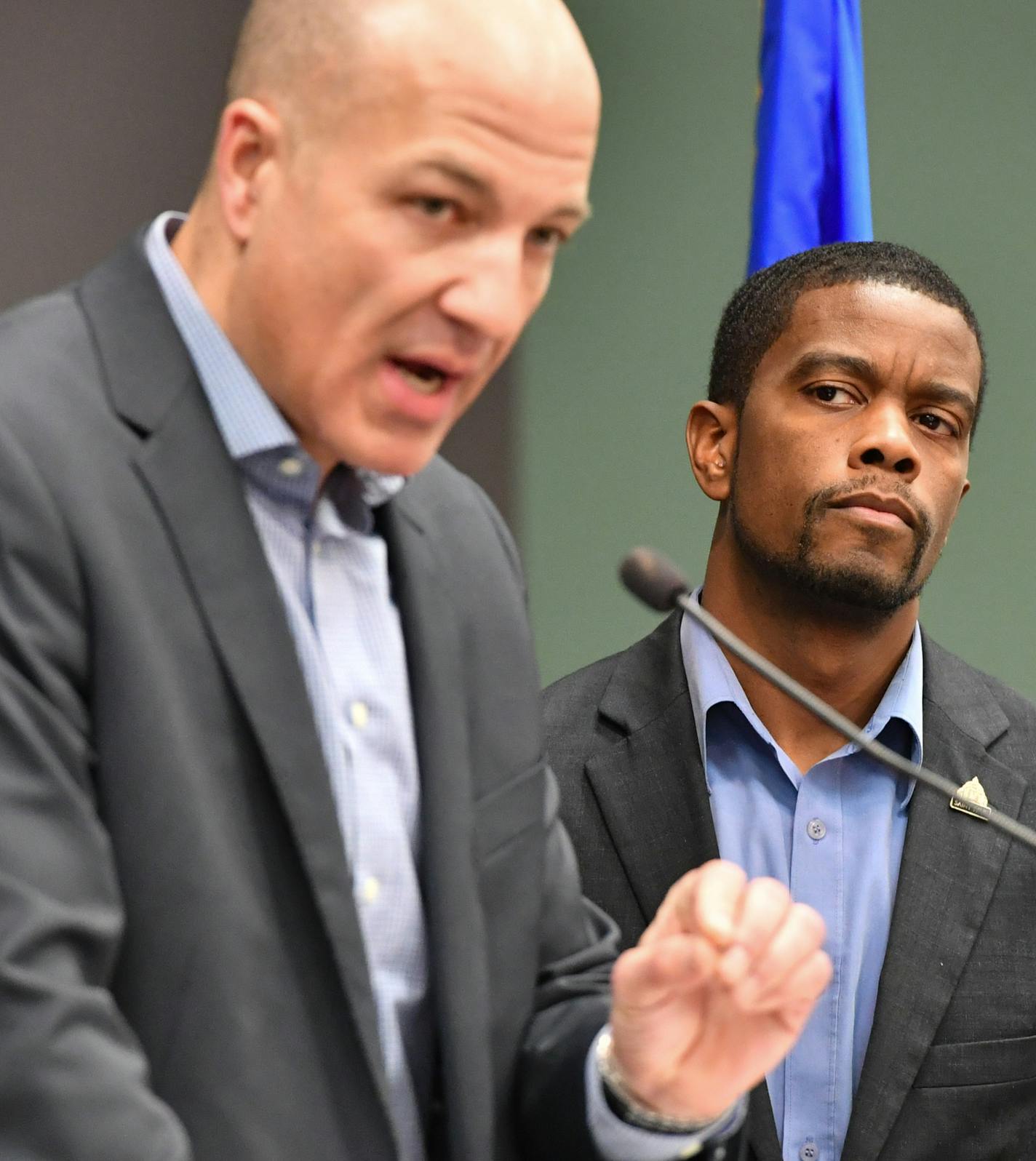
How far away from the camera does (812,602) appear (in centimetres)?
186

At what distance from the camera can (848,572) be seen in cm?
182

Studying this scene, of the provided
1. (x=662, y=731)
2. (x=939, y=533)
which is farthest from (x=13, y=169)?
(x=939, y=533)

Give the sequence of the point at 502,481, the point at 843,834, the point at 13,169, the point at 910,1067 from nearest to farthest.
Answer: the point at 910,1067 → the point at 843,834 → the point at 13,169 → the point at 502,481

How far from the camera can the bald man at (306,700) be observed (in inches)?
37.2

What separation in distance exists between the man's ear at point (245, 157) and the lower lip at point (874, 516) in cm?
93

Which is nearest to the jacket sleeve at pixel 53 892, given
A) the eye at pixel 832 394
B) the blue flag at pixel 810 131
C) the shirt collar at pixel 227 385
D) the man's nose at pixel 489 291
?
the shirt collar at pixel 227 385

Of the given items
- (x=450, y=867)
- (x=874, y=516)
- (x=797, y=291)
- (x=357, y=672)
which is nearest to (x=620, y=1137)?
(x=450, y=867)

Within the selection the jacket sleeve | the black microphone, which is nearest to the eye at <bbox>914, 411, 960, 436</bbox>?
the black microphone

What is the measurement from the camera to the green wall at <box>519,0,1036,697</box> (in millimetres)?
3195

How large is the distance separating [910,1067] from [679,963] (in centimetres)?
71

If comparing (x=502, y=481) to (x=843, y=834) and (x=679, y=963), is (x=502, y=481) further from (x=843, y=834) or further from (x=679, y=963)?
(x=679, y=963)

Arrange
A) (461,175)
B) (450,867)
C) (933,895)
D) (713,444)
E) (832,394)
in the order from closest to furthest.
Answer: (461,175)
(450,867)
(933,895)
(832,394)
(713,444)

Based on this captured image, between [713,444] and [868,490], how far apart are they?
256mm

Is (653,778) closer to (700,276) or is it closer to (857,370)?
(857,370)
